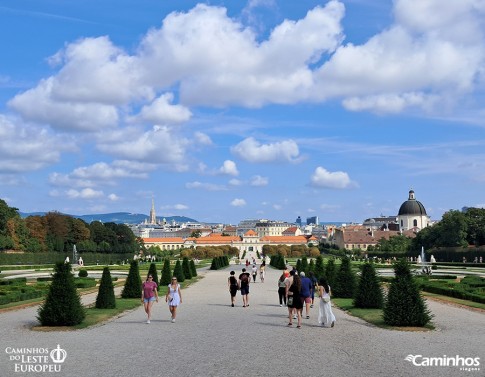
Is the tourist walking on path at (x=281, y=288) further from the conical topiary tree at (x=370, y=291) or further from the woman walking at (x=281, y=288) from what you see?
the conical topiary tree at (x=370, y=291)

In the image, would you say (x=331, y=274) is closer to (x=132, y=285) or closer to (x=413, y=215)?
(x=132, y=285)

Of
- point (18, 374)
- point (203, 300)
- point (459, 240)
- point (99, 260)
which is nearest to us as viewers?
point (18, 374)

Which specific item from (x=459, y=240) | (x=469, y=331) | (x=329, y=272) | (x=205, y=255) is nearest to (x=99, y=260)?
(x=205, y=255)

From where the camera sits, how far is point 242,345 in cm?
1359

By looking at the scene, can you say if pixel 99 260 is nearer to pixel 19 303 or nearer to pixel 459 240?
pixel 459 240

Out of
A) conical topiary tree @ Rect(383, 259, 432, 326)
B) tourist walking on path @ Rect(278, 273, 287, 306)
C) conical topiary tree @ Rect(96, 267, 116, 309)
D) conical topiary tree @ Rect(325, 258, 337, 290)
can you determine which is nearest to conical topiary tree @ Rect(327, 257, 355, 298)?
conical topiary tree @ Rect(325, 258, 337, 290)

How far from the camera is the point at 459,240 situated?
85938 mm

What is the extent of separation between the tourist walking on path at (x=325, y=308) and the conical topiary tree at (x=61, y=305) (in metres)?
6.89

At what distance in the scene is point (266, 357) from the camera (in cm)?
1209

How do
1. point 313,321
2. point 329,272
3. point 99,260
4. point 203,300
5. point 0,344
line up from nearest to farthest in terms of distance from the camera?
point 0,344 → point 313,321 → point 203,300 → point 329,272 → point 99,260

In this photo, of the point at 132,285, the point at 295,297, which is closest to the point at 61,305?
the point at 295,297

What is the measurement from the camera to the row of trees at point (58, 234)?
266 ft

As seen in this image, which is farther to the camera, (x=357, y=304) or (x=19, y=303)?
(x=19, y=303)

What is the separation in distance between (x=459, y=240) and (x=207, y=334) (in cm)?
7742
